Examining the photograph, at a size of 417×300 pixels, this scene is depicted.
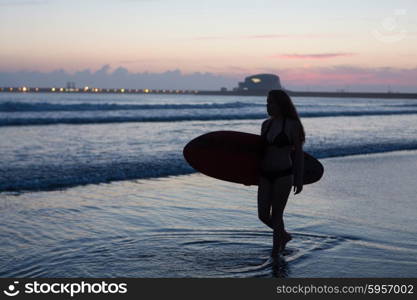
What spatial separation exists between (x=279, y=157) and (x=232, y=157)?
2.77ft

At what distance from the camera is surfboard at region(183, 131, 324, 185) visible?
5820 mm

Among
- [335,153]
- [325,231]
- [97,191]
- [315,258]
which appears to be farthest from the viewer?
[335,153]

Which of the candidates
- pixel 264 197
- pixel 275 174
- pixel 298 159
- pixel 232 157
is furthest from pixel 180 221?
pixel 298 159

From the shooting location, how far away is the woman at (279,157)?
509 centimetres

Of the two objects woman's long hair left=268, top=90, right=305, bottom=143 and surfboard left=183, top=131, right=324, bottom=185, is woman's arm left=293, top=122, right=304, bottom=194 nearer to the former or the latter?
woman's long hair left=268, top=90, right=305, bottom=143

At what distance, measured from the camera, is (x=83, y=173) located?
412 inches

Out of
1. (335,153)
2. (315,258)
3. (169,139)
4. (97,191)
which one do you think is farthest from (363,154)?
(315,258)

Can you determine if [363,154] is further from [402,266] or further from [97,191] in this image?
[402,266]

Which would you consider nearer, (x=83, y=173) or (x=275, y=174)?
(x=275, y=174)

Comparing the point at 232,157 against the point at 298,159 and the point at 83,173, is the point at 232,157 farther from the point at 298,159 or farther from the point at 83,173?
the point at 83,173

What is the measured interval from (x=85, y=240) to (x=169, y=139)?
1184 cm

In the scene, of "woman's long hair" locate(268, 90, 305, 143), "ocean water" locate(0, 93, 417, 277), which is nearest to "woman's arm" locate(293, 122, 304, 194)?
"woman's long hair" locate(268, 90, 305, 143)

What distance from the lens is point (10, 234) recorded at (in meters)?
6.17

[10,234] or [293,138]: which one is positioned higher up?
[293,138]
